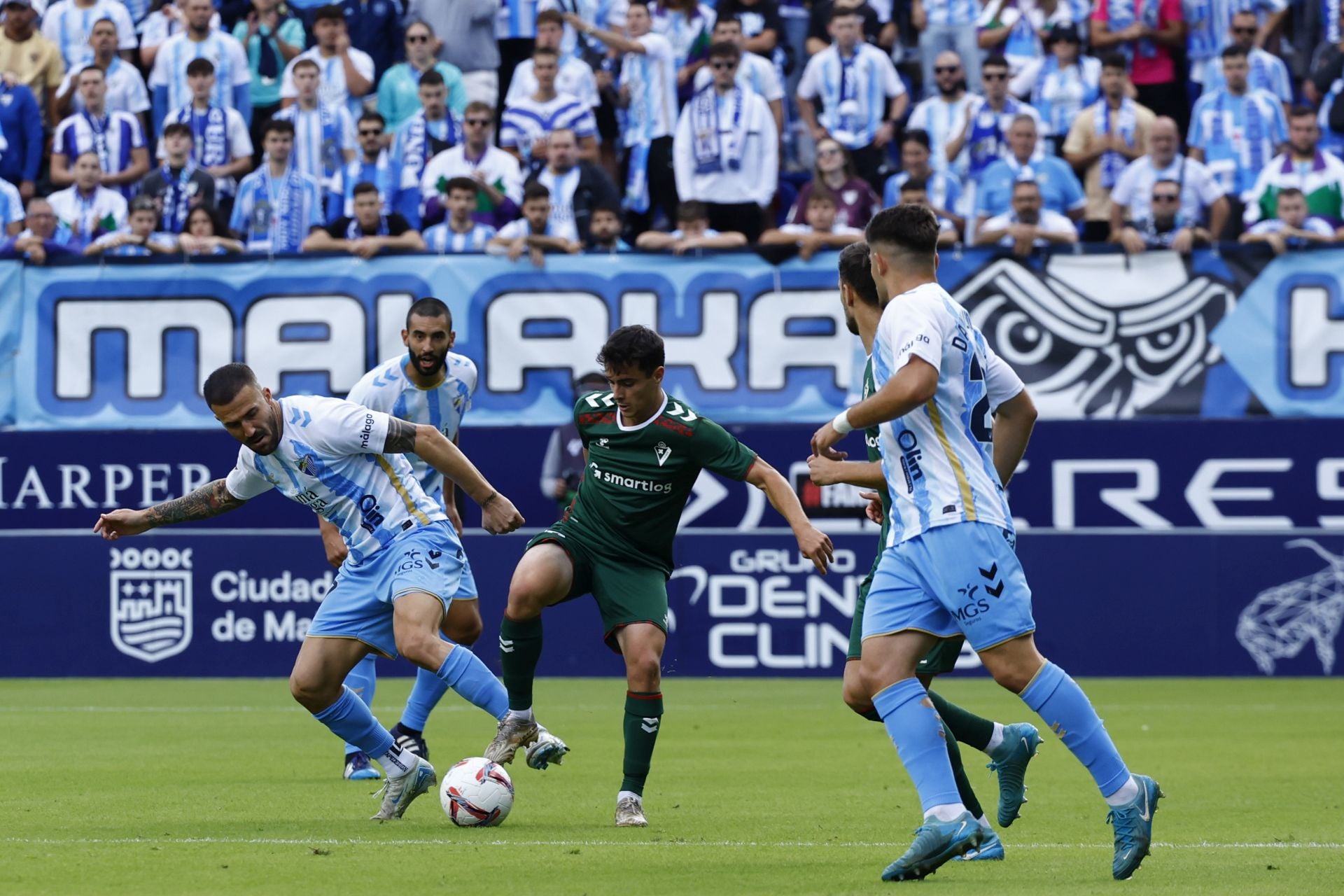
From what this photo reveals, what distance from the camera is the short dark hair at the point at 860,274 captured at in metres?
6.64

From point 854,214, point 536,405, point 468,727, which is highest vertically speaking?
point 854,214

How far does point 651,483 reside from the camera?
8305 mm

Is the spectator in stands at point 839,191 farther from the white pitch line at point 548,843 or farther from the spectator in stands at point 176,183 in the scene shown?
the white pitch line at point 548,843

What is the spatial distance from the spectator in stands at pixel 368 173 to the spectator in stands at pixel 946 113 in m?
4.80

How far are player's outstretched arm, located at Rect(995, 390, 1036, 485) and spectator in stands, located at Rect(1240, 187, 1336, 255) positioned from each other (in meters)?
9.82

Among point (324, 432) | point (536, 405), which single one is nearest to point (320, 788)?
point (324, 432)

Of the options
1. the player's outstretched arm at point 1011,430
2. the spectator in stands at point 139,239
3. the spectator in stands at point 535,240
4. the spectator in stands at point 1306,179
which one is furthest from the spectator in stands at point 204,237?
the player's outstretched arm at point 1011,430

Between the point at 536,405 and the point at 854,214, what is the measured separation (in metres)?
3.23

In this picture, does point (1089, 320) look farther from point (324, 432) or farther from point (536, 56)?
point (324, 432)

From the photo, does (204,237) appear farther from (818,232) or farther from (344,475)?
(344,475)

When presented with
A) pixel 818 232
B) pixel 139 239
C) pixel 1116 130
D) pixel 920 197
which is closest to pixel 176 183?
pixel 139 239

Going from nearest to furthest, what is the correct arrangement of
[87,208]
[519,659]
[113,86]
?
[519,659] → [87,208] → [113,86]

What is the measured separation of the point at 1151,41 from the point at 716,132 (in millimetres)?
4554

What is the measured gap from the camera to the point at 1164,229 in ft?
54.0
